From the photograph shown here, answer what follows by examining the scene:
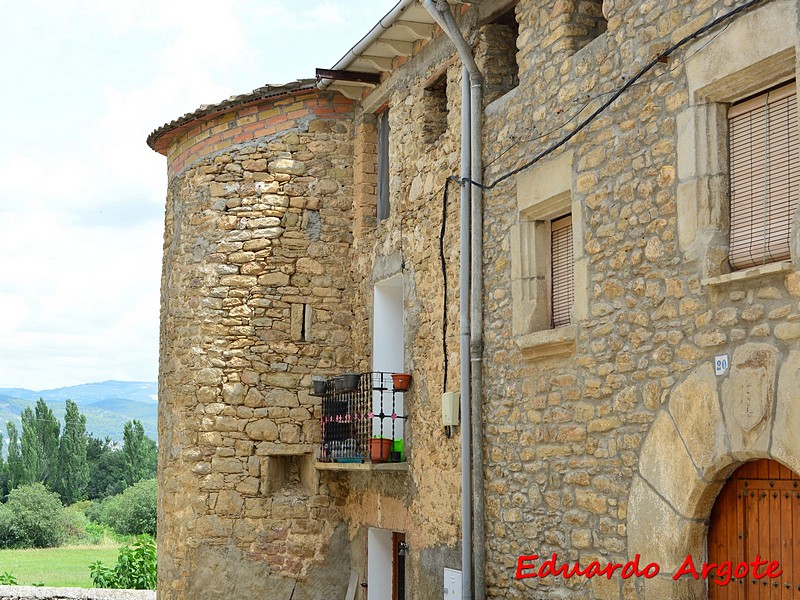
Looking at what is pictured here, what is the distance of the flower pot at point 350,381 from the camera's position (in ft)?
36.7

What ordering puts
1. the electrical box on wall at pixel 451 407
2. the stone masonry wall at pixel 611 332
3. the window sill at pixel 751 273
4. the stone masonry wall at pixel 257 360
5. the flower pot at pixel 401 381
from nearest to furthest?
the window sill at pixel 751 273, the stone masonry wall at pixel 611 332, the electrical box on wall at pixel 451 407, the flower pot at pixel 401 381, the stone masonry wall at pixel 257 360

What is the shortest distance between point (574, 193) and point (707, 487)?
2347 millimetres

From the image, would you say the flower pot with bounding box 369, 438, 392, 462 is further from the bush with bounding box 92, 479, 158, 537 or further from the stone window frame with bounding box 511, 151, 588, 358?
the bush with bounding box 92, 479, 158, 537

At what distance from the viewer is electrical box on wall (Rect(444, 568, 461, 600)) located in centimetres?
899

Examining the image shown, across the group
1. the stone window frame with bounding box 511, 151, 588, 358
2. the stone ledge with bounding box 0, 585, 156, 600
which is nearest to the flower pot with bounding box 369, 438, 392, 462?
the stone window frame with bounding box 511, 151, 588, 358

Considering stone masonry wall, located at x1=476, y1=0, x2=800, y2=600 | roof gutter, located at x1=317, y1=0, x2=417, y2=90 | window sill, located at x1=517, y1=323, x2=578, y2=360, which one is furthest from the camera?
roof gutter, located at x1=317, y1=0, x2=417, y2=90

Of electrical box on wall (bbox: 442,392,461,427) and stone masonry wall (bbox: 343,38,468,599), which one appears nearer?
electrical box on wall (bbox: 442,392,461,427)

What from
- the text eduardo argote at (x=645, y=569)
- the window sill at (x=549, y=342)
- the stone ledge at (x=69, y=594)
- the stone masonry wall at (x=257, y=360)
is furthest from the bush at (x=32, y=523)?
the window sill at (x=549, y=342)

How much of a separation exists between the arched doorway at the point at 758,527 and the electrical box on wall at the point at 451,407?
302 cm

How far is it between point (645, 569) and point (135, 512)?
1421 inches

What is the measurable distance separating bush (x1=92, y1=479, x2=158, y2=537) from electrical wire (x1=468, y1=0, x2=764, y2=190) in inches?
1300

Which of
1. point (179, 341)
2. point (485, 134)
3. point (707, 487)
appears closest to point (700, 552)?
point (707, 487)

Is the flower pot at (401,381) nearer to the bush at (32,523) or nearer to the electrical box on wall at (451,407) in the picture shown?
the electrical box on wall at (451,407)

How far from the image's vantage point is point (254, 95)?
478 inches
